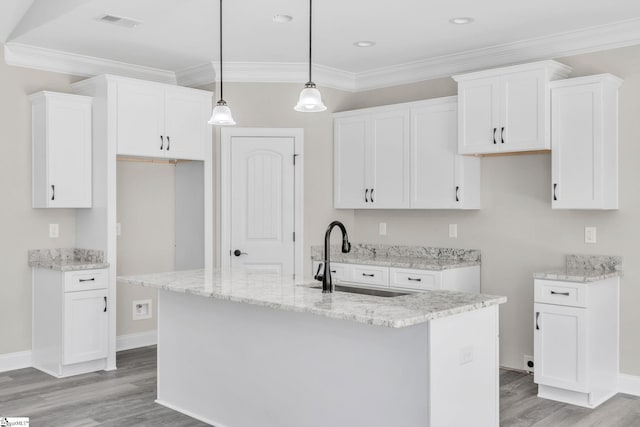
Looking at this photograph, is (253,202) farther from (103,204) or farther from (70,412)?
(70,412)

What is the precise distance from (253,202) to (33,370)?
2.35 metres

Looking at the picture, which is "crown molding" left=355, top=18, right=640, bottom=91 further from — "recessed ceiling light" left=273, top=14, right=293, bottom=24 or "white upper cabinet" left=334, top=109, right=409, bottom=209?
"recessed ceiling light" left=273, top=14, right=293, bottom=24

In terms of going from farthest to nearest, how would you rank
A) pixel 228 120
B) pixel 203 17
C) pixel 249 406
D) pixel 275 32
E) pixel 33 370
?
pixel 33 370 → pixel 275 32 → pixel 203 17 → pixel 228 120 → pixel 249 406

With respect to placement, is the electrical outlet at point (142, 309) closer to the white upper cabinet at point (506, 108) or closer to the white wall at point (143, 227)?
the white wall at point (143, 227)

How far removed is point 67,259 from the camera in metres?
5.43

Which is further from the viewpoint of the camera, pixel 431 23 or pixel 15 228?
pixel 15 228

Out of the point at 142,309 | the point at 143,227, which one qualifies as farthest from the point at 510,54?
the point at 142,309

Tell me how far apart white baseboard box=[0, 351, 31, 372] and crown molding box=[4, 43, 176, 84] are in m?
2.42

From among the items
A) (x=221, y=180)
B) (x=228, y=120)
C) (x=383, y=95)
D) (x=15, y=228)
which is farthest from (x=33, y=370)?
(x=383, y=95)

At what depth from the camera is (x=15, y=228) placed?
5156 millimetres

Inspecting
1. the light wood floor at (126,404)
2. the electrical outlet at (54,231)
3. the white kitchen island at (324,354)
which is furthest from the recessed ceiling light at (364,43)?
the electrical outlet at (54,231)

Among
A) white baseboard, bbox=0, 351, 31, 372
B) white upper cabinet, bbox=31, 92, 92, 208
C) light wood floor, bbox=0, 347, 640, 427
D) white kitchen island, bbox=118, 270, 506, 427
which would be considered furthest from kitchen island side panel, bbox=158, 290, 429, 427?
Result: white baseboard, bbox=0, 351, 31, 372

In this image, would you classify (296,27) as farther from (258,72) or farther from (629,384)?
(629,384)

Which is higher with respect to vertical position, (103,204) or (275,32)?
(275,32)
